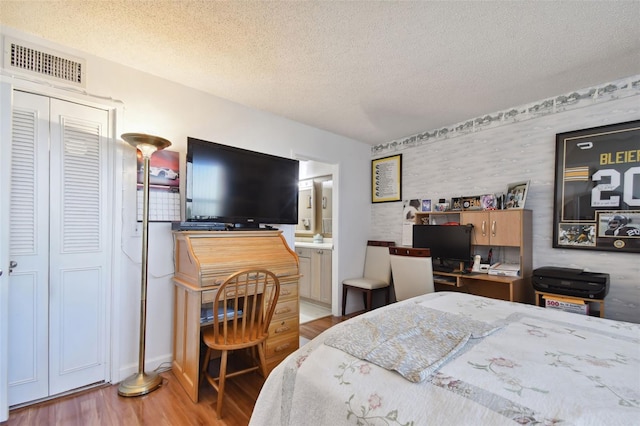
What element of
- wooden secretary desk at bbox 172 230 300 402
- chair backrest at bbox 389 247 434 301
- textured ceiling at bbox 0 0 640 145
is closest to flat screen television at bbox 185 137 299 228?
wooden secretary desk at bbox 172 230 300 402

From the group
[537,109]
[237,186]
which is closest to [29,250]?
[237,186]

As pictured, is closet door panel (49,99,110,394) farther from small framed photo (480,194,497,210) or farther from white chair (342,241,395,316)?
small framed photo (480,194,497,210)

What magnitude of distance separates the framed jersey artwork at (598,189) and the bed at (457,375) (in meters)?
1.38

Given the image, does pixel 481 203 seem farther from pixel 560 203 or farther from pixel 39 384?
pixel 39 384

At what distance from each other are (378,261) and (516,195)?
1.77 m

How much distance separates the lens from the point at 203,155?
2340 mm

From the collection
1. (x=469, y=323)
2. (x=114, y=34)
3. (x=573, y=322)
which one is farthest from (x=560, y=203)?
(x=114, y=34)

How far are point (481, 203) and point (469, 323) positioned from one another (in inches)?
83.3

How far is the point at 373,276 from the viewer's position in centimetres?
395

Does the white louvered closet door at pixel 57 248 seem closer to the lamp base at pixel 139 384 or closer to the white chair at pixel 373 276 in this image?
the lamp base at pixel 139 384

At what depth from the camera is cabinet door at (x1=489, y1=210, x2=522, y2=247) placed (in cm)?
269

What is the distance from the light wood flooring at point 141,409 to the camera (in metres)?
1.76

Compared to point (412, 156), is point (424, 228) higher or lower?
lower

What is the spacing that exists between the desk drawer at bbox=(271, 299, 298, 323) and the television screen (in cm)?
170
